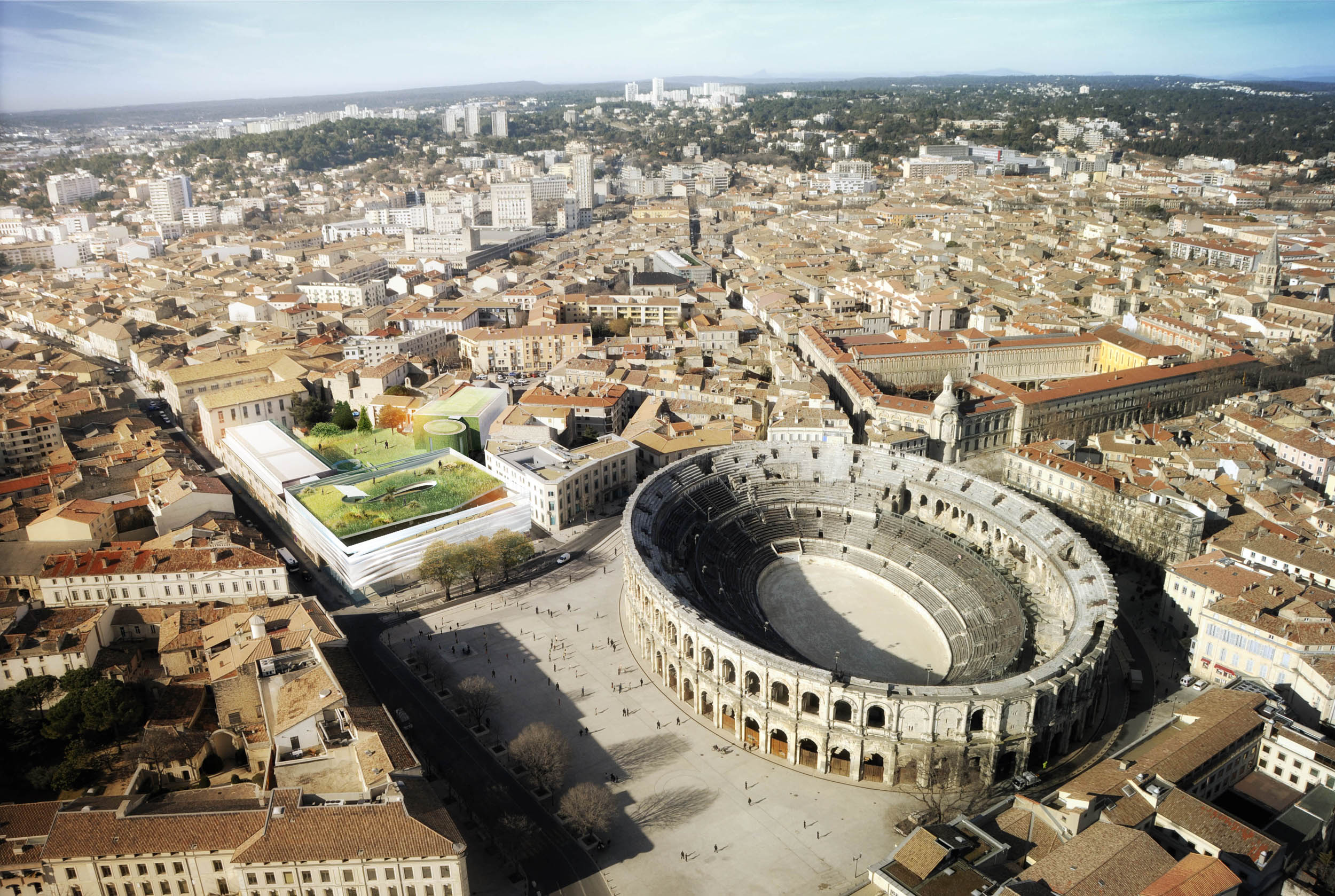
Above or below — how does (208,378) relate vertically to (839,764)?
above

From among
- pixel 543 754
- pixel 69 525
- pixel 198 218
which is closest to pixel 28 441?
pixel 69 525

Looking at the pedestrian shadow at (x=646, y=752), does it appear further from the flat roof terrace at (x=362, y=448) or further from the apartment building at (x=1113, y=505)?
the flat roof terrace at (x=362, y=448)

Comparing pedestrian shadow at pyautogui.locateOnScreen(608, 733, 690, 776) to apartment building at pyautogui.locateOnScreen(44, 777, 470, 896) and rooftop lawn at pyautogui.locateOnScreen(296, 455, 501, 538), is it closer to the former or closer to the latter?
apartment building at pyautogui.locateOnScreen(44, 777, 470, 896)

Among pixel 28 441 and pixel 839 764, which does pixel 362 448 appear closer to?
pixel 28 441

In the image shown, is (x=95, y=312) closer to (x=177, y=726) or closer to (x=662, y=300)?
(x=662, y=300)

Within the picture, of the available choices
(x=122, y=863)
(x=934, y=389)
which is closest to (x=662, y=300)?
(x=934, y=389)

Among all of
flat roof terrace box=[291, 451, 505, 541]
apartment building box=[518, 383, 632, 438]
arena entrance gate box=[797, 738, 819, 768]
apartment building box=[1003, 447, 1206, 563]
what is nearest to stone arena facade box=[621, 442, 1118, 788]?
arena entrance gate box=[797, 738, 819, 768]
